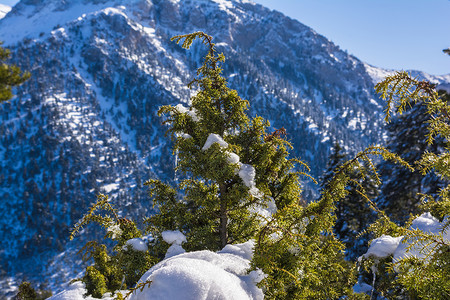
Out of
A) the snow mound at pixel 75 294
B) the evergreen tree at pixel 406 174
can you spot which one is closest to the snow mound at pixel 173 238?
the snow mound at pixel 75 294

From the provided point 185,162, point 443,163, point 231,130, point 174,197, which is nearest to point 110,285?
point 174,197

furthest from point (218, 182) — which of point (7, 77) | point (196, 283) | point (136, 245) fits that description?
point (7, 77)

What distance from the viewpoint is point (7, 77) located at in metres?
4.53

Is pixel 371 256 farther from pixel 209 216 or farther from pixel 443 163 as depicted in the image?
pixel 209 216

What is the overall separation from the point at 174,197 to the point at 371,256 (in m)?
4.98

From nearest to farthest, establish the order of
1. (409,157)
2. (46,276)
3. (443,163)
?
1. (443,163)
2. (409,157)
3. (46,276)

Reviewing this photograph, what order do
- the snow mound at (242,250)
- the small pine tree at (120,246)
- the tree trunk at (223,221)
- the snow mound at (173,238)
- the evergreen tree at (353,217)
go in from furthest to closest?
the evergreen tree at (353,217) < the tree trunk at (223,221) < the snow mound at (173,238) < the small pine tree at (120,246) < the snow mound at (242,250)

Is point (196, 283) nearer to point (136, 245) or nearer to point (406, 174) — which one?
point (136, 245)

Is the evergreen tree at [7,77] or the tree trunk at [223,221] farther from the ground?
the evergreen tree at [7,77]

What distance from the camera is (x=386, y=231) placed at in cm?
558

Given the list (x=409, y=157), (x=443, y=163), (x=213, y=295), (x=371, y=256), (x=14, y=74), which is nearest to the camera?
(x=443, y=163)

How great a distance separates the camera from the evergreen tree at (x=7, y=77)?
4463 mm

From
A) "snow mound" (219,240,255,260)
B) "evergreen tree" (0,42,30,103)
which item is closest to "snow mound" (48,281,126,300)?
"snow mound" (219,240,255,260)

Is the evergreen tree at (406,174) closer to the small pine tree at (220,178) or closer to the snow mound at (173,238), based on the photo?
the small pine tree at (220,178)
